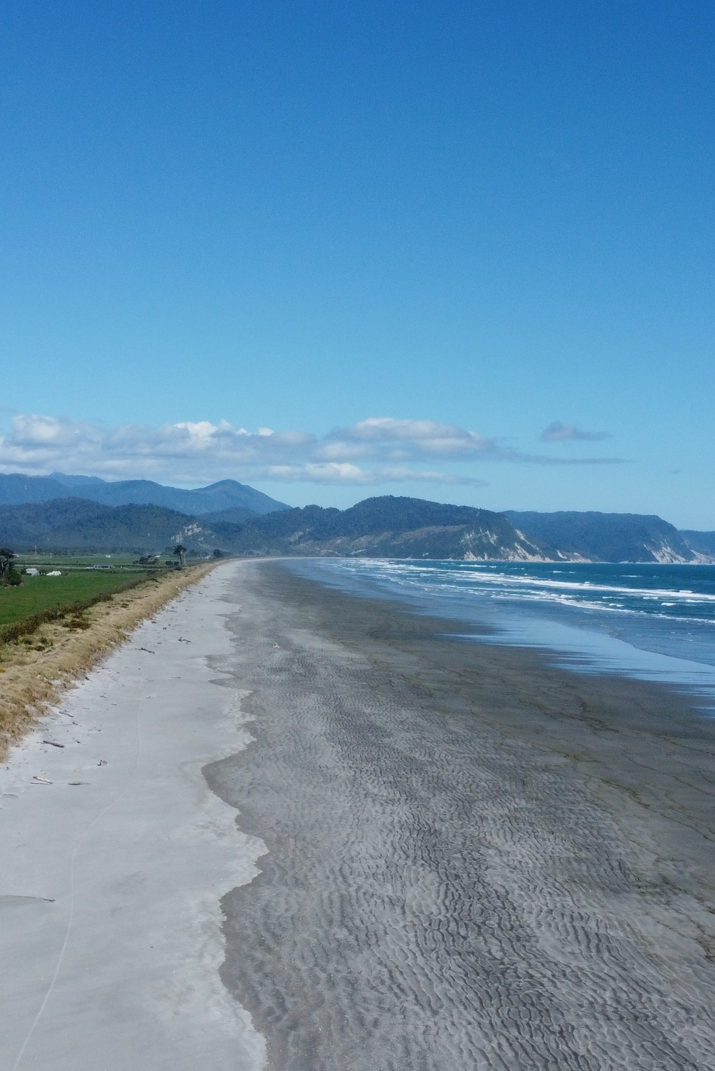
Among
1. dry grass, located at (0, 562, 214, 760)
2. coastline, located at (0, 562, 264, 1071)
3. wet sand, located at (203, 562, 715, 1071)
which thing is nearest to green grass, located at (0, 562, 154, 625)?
dry grass, located at (0, 562, 214, 760)

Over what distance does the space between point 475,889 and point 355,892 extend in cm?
94

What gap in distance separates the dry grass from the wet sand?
3040 mm

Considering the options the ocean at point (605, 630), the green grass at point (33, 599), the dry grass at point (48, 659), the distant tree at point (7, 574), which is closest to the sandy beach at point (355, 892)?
the dry grass at point (48, 659)

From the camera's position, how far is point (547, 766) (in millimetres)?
11633

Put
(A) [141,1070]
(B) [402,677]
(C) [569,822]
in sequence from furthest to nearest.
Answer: (B) [402,677] → (C) [569,822] → (A) [141,1070]

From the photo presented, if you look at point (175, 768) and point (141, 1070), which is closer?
point (141, 1070)

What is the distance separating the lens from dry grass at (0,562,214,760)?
40.3ft

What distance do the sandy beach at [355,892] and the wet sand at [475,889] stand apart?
0.08 feet

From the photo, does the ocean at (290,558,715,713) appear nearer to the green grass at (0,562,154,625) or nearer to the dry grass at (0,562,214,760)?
the dry grass at (0,562,214,760)

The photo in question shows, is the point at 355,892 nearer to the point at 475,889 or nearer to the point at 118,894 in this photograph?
the point at 475,889

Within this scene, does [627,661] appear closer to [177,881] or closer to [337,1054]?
[177,881]

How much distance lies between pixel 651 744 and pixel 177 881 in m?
8.25

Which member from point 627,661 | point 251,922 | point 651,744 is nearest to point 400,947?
point 251,922

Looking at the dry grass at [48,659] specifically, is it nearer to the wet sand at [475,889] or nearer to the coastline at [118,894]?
the coastline at [118,894]
